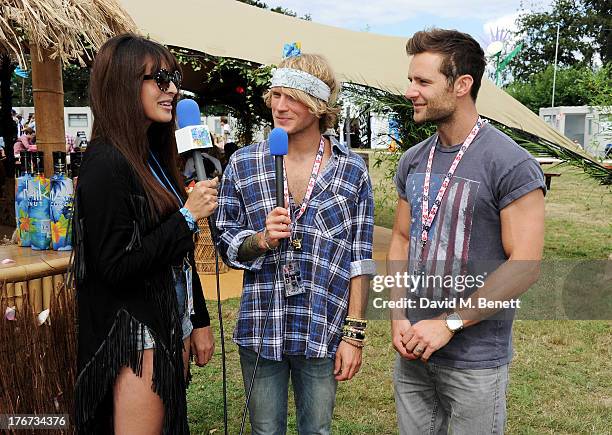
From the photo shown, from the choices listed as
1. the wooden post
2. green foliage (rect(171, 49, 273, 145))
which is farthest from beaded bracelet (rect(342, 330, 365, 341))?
green foliage (rect(171, 49, 273, 145))

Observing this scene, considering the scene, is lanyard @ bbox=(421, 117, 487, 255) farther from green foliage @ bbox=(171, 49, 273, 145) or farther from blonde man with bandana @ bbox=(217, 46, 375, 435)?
green foliage @ bbox=(171, 49, 273, 145)

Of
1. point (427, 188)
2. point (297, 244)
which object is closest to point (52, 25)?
point (297, 244)

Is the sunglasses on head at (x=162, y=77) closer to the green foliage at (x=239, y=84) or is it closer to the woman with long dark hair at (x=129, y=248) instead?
the woman with long dark hair at (x=129, y=248)

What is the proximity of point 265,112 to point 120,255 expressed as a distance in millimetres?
10537

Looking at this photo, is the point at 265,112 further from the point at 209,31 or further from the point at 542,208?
the point at 542,208

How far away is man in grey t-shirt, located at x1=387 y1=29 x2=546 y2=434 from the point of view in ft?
6.11

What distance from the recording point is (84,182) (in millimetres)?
1772

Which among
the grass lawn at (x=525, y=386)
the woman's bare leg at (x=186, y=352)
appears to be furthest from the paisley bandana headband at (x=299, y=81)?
the grass lawn at (x=525, y=386)

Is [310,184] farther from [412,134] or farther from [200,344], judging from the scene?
[412,134]

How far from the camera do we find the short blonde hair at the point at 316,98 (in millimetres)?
2129

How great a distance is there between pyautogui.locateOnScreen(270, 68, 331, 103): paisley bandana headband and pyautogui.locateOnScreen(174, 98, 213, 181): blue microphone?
36 centimetres

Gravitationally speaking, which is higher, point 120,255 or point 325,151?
point 325,151

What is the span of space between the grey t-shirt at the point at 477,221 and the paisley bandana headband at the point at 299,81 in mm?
476

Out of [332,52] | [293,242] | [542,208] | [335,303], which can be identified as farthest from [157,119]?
[332,52]
